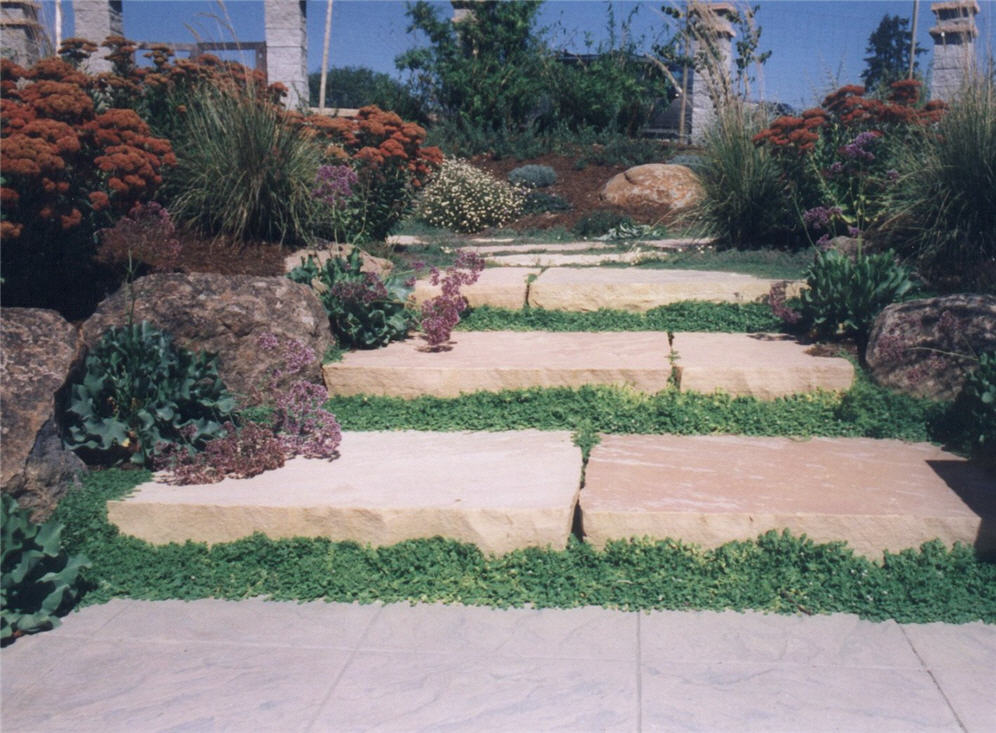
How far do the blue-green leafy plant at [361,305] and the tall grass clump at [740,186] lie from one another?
306 cm

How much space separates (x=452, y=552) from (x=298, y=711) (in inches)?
33.0

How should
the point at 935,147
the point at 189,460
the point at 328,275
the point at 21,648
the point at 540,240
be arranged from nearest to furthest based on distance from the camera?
the point at 21,648, the point at 189,460, the point at 328,275, the point at 935,147, the point at 540,240

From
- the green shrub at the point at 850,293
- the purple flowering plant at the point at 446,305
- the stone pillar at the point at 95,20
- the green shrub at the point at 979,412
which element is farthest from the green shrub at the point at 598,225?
the stone pillar at the point at 95,20

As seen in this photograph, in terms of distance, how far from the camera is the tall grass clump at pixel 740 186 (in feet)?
21.6

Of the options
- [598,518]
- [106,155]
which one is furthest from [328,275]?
[598,518]

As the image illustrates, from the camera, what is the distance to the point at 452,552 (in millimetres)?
2902

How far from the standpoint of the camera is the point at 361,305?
467cm

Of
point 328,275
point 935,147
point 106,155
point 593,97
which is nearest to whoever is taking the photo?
point 106,155

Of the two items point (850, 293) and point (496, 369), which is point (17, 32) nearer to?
point (496, 369)

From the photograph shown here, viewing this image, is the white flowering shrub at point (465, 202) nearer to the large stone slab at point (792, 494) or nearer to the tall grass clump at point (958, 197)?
the tall grass clump at point (958, 197)

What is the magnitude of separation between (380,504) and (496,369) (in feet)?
4.49

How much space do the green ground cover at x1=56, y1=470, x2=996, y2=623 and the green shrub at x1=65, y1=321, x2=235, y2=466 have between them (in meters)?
0.55

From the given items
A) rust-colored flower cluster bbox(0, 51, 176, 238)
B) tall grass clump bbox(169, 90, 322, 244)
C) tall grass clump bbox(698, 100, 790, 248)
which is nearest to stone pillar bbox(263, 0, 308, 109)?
tall grass clump bbox(169, 90, 322, 244)

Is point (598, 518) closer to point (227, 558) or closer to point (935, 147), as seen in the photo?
point (227, 558)
